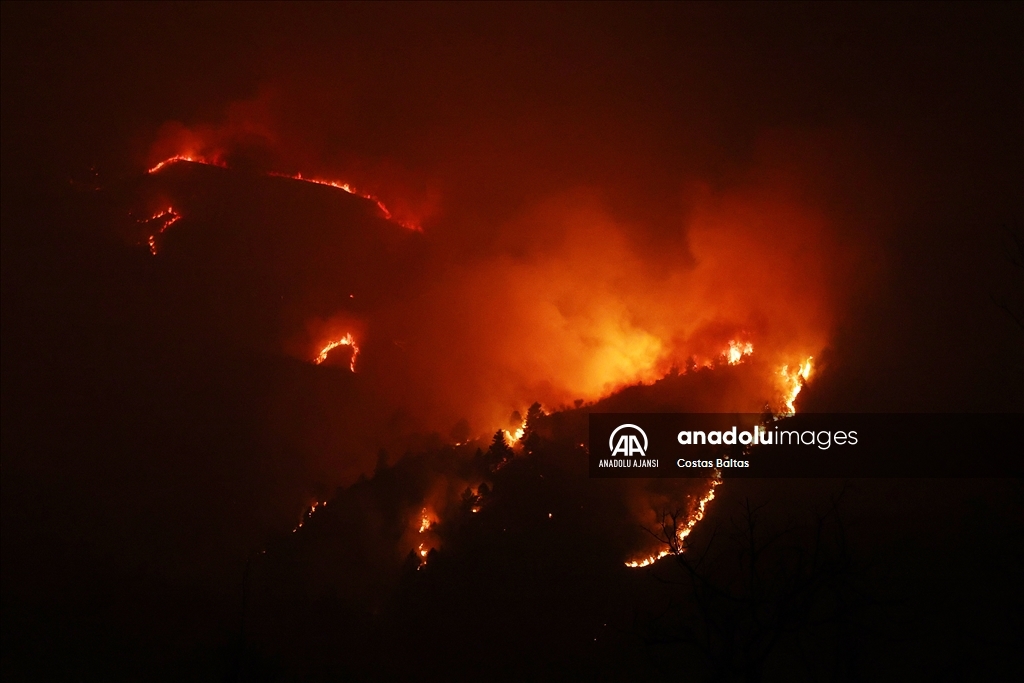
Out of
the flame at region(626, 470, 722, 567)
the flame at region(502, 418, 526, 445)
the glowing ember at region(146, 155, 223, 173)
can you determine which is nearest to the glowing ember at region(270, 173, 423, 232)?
the glowing ember at region(146, 155, 223, 173)

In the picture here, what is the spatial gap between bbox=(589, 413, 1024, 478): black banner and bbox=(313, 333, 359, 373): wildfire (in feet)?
64.4

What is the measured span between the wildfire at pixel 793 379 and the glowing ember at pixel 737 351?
2049 mm

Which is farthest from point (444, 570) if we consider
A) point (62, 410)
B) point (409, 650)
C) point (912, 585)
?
point (62, 410)

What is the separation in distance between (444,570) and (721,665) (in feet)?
56.8

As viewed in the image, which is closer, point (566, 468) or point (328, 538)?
point (566, 468)

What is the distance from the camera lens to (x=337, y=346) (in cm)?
4356

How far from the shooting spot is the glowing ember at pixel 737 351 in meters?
33.0

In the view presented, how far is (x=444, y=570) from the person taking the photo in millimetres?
26000

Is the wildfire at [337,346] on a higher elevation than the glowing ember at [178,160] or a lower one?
lower

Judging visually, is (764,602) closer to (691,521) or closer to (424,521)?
(691,521)

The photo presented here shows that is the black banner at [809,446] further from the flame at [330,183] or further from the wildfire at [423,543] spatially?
the flame at [330,183]

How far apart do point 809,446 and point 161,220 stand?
39.8 metres

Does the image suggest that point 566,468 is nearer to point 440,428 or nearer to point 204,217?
point 440,428

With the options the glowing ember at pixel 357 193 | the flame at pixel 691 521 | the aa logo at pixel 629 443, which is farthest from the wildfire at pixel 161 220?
the flame at pixel 691 521
